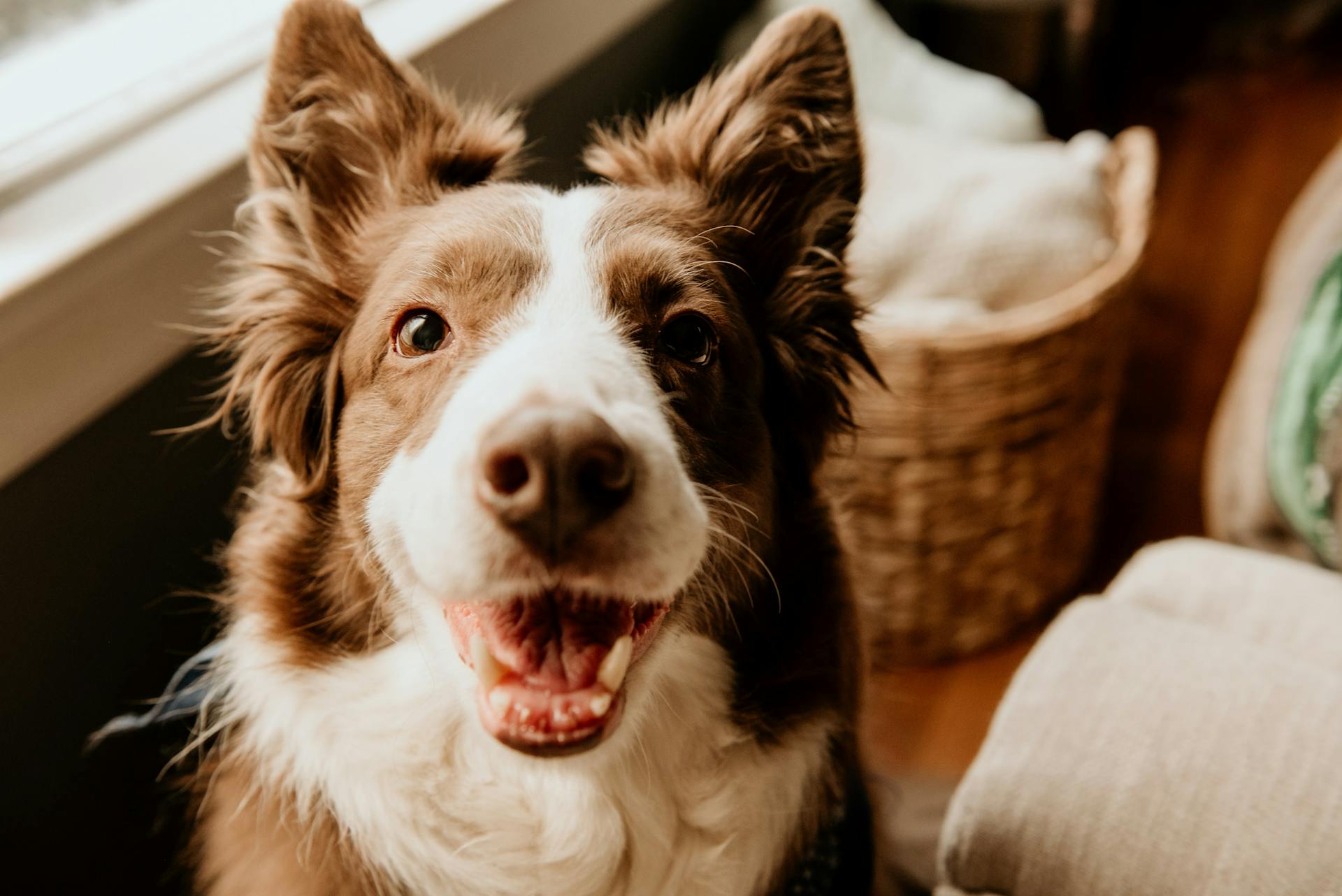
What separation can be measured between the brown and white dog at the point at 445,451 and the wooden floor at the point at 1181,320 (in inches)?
21.4

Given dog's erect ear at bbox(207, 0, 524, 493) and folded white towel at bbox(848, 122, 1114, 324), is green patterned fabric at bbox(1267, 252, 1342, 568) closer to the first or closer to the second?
folded white towel at bbox(848, 122, 1114, 324)

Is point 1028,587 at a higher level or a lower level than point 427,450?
lower

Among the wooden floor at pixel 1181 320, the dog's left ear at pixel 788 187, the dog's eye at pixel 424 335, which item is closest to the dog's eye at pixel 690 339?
the dog's left ear at pixel 788 187

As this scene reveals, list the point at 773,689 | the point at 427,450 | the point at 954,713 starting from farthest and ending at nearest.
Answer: the point at 954,713, the point at 773,689, the point at 427,450

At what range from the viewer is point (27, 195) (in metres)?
1.38

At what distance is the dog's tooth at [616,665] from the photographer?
1061mm

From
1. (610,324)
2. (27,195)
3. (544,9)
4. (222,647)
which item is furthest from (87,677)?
(544,9)

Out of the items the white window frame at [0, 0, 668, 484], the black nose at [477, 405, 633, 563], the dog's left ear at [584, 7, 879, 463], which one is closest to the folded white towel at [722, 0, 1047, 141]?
the white window frame at [0, 0, 668, 484]

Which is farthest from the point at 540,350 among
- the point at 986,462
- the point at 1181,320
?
the point at 1181,320

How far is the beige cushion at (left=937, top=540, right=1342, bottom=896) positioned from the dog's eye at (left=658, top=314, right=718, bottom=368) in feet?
1.86

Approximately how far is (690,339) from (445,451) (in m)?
0.36

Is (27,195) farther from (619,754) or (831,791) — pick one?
(831,791)

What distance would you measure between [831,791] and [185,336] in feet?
3.68

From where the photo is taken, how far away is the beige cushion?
1.05m
